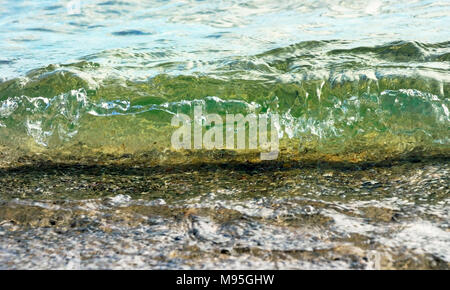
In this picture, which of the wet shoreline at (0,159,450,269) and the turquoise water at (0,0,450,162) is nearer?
the wet shoreline at (0,159,450,269)

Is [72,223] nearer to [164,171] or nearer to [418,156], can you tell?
[164,171]

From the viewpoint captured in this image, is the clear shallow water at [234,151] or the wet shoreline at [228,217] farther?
the clear shallow water at [234,151]

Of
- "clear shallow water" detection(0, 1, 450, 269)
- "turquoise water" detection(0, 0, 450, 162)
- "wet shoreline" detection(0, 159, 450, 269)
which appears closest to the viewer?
Result: "wet shoreline" detection(0, 159, 450, 269)

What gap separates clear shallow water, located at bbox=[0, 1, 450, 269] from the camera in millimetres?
2139

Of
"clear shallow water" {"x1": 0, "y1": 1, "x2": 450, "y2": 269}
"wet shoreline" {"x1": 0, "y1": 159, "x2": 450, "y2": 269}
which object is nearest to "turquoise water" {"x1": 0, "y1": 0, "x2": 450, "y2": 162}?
"clear shallow water" {"x1": 0, "y1": 1, "x2": 450, "y2": 269}

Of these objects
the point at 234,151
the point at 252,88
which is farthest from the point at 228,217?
the point at 252,88

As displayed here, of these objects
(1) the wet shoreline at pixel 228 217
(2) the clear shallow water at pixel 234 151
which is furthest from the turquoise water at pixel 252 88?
(1) the wet shoreline at pixel 228 217

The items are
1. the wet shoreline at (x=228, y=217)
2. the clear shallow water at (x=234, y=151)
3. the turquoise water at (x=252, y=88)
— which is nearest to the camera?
the wet shoreline at (x=228, y=217)

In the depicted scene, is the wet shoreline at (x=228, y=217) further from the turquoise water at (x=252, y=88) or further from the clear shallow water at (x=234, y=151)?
the turquoise water at (x=252, y=88)

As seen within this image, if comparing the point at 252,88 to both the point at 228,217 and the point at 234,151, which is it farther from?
the point at 228,217

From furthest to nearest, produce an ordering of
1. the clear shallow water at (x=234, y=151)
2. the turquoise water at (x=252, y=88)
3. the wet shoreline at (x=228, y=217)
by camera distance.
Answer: the turquoise water at (x=252, y=88) → the clear shallow water at (x=234, y=151) → the wet shoreline at (x=228, y=217)

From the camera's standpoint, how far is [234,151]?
139 inches

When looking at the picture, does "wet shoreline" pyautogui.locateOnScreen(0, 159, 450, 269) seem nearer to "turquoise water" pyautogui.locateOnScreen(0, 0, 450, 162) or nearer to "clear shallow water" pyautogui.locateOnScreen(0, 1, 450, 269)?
"clear shallow water" pyautogui.locateOnScreen(0, 1, 450, 269)

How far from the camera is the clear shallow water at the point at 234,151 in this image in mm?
2139
